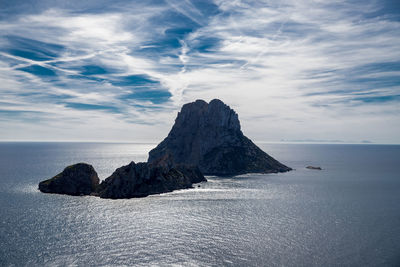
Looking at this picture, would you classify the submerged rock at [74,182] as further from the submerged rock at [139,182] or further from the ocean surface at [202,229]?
the ocean surface at [202,229]

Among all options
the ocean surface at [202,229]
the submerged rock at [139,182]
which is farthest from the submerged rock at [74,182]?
the ocean surface at [202,229]

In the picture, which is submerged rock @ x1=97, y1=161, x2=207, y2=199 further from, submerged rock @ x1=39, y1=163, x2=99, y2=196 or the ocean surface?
the ocean surface

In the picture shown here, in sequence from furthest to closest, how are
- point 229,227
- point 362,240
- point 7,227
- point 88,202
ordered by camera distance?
point 88,202 → point 229,227 → point 7,227 → point 362,240

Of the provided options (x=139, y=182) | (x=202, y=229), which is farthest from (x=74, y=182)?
(x=202, y=229)

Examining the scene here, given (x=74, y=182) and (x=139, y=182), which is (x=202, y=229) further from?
(x=74, y=182)

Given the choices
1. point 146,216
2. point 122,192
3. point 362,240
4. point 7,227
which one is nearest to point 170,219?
point 146,216

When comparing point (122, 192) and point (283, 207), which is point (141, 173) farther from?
point (283, 207)
